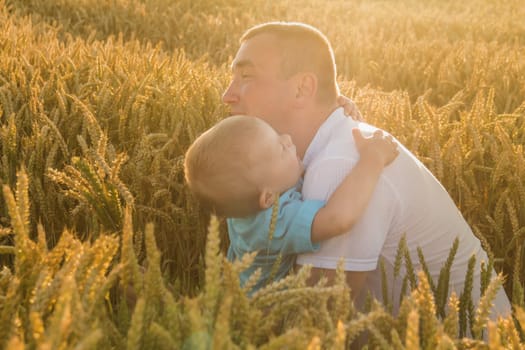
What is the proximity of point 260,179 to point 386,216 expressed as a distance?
369 mm

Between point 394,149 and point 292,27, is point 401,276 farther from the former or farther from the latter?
point 292,27

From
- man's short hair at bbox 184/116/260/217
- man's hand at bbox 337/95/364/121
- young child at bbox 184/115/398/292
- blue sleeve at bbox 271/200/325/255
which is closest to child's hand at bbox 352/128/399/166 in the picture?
young child at bbox 184/115/398/292

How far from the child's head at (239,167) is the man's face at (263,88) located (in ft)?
0.80

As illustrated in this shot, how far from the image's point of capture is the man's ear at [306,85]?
2045 millimetres

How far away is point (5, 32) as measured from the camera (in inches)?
158

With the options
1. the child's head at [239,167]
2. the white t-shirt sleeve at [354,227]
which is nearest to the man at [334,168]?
the white t-shirt sleeve at [354,227]

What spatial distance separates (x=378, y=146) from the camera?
1696 millimetres

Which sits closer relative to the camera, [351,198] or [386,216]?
[351,198]

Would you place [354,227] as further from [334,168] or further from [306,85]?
[306,85]

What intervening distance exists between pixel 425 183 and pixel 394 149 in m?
0.17

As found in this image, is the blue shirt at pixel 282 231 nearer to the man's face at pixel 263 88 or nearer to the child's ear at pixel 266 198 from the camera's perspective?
the child's ear at pixel 266 198

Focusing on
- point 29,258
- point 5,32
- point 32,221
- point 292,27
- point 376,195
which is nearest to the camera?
point 29,258

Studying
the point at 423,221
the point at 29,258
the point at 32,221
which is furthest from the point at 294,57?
the point at 29,258

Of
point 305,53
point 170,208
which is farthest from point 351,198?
point 170,208
